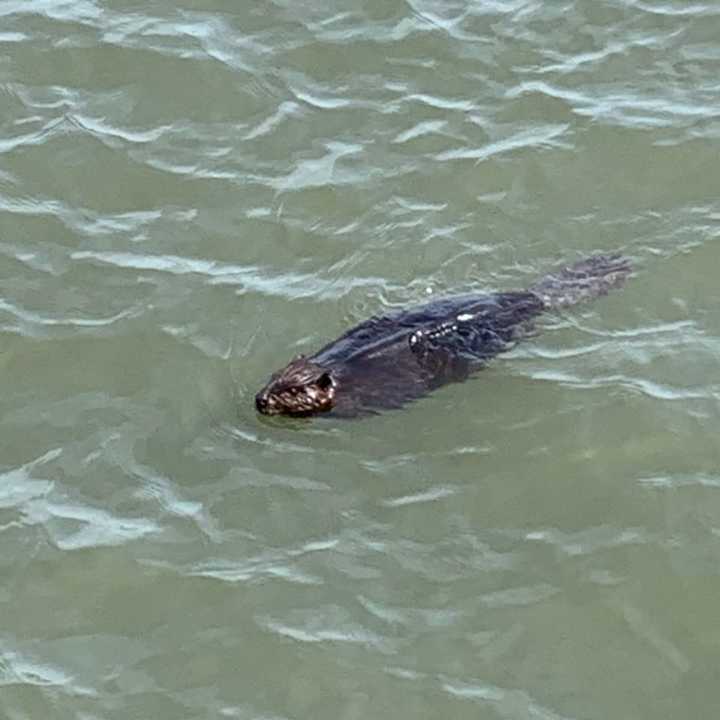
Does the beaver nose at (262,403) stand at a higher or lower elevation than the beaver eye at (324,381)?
lower

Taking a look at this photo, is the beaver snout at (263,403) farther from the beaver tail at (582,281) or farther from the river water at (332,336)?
the beaver tail at (582,281)

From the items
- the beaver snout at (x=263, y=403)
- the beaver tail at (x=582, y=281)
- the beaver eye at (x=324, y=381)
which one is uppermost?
the beaver tail at (x=582, y=281)

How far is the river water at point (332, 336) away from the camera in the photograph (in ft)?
31.3

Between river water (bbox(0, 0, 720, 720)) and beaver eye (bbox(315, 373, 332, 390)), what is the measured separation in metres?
0.23

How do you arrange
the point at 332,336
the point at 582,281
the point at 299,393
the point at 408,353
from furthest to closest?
the point at 582,281
the point at 332,336
the point at 408,353
the point at 299,393

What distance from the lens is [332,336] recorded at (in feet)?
37.7

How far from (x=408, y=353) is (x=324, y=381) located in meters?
0.55

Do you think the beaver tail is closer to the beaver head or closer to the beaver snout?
the beaver head

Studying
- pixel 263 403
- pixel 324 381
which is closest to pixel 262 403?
pixel 263 403

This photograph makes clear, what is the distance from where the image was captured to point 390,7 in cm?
1448

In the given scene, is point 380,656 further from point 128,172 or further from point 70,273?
point 128,172

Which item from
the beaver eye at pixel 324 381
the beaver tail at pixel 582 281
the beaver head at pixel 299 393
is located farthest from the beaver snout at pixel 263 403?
the beaver tail at pixel 582 281

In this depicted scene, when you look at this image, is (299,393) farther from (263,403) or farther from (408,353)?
(408,353)

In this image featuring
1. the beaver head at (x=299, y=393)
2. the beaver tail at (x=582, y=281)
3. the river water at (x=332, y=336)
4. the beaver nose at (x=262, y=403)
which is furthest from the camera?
the beaver tail at (x=582, y=281)
